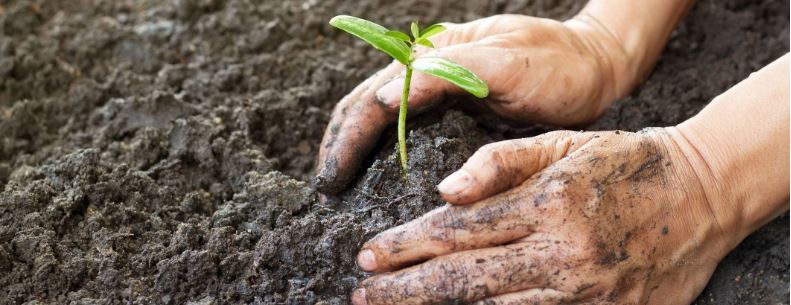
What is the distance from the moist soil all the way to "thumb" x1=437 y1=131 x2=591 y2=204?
0.18 meters

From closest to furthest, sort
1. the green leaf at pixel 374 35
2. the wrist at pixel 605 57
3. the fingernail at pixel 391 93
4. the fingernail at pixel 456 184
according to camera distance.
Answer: the fingernail at pixel 456 184
the green leaf at pixel 374 35
the fingernail at pixel 391 93
the wrist at pixel 605 57

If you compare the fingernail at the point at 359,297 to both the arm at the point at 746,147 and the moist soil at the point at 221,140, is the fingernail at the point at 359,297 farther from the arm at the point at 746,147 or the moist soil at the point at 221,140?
the arm at the point at 746,147

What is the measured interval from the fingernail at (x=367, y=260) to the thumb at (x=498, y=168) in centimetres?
16

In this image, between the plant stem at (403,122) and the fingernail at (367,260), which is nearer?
the fingernail at (367,260)

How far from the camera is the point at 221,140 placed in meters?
1.87

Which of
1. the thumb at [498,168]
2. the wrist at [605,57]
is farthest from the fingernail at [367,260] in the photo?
the wrist at [605,57]

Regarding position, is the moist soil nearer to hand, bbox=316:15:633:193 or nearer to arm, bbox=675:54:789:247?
hand, bbox=316:15:633:193

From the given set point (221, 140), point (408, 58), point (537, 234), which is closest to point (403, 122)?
point (408, 58)

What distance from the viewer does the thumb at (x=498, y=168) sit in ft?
4.38

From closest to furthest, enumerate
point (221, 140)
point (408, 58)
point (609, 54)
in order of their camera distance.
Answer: point (408, 58) < point (221, 140) < point (609, 54)

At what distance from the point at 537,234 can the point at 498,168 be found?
0.42 ft

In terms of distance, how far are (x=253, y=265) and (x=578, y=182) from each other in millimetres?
599

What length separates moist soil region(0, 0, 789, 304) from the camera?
58.7 inches

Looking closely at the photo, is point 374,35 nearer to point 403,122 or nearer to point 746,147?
point 403,122
